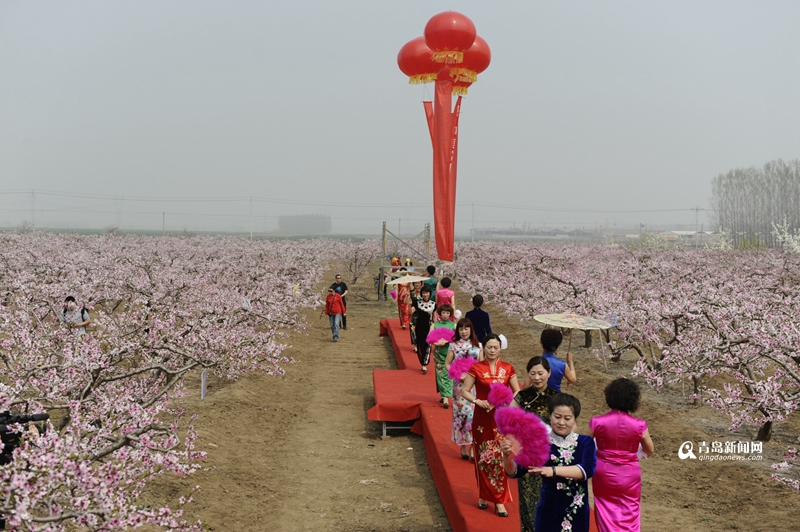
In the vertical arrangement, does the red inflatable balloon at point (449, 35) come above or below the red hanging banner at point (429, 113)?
above

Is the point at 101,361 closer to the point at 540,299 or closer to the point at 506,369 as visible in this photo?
the point at 506,369

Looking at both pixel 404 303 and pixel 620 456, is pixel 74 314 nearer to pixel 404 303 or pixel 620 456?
pixel 404 303

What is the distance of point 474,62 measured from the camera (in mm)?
15742

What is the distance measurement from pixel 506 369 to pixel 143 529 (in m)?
3.57

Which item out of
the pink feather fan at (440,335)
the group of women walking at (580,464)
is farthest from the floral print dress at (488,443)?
the pink feather fan at (440,335)

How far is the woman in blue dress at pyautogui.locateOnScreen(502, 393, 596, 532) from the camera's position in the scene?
12.2 ft

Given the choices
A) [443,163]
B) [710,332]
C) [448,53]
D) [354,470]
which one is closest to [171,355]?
[354,470]

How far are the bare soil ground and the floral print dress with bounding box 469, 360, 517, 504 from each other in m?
0.35

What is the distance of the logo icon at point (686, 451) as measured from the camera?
7662 millimetres

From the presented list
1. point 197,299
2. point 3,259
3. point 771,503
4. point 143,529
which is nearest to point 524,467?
point 143,529

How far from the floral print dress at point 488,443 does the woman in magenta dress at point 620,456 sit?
1.29 m

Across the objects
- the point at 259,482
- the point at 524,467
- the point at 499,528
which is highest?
the point at 524,467

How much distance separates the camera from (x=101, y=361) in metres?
5.43

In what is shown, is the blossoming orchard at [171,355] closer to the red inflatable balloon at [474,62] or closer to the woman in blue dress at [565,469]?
the woman in blue dress at [565,469]
